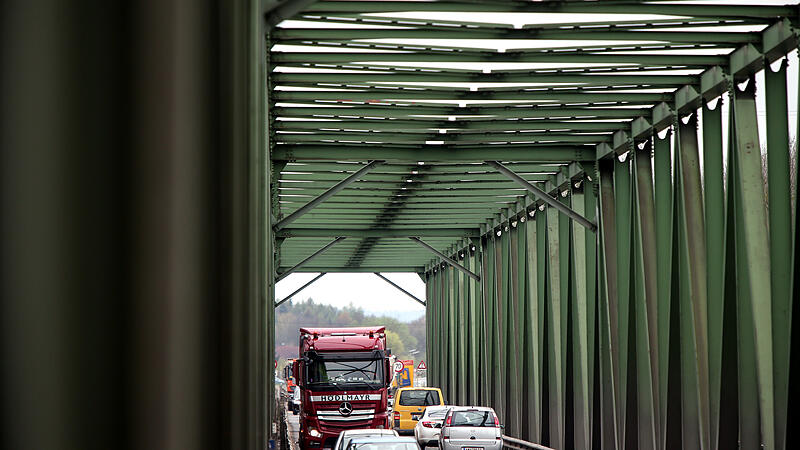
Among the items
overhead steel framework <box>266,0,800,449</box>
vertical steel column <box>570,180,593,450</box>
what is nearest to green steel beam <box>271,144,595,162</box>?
overhead steel framework <box>266,0,800,449</box>

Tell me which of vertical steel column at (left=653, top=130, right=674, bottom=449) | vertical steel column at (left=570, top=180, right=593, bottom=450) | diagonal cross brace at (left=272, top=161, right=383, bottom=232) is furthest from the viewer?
vertical steel column at (left=570, top=180, right=593, bottom=450)

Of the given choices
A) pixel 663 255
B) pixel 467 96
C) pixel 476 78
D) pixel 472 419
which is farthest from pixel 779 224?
pixel 472 419

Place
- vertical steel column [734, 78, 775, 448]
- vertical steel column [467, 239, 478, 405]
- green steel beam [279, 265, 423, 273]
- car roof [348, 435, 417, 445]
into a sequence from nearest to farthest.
→ vertical steel column [734, 78, 775, 448] → car roof [348, 435, 417, 445] → vertical steel column [467, 239, 478, 405] → green steel beam [279, 265, 423, 273]

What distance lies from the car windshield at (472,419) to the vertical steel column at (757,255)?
12342 mm

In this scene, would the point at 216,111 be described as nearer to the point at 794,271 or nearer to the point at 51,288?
the point at 51,288

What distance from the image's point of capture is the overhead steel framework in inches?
579

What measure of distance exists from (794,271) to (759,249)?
5.10 feet

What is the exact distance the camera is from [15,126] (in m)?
1.01

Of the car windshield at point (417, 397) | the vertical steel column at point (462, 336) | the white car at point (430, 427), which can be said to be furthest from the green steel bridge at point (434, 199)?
the white car at point (430, 427)

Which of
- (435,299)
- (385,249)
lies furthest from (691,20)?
(435,299)

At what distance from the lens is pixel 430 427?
31312 mm

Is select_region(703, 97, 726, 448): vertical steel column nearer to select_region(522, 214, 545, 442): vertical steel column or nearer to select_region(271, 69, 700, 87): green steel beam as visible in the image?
select_region(271, 69, 700, 87): green steel beam

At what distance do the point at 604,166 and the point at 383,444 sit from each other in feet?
30.4

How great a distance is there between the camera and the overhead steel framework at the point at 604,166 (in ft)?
48.3
